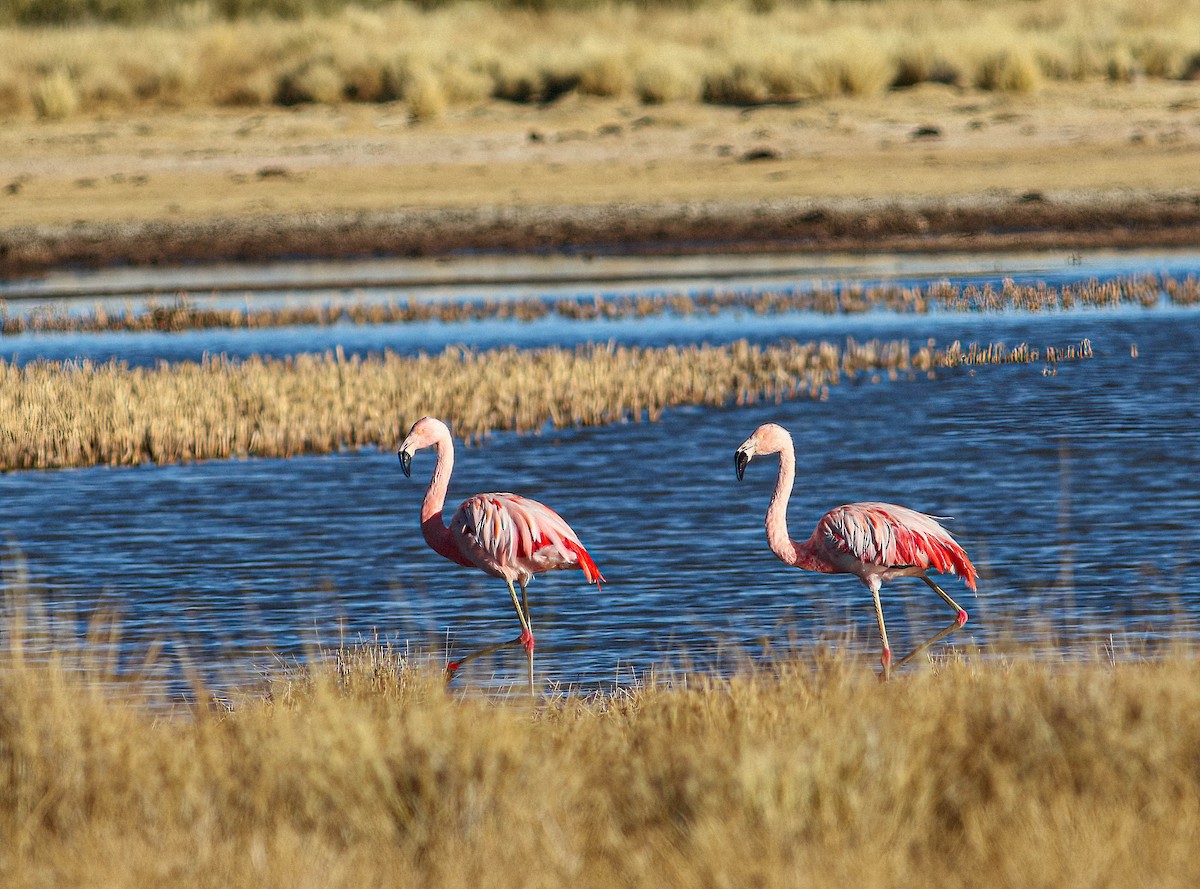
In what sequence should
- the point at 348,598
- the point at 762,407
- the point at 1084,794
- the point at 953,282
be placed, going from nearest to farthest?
the point at 1084,794 < the point at 348,598 < the point at 762,407 < the point at 953,282

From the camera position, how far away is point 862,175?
1359 inches

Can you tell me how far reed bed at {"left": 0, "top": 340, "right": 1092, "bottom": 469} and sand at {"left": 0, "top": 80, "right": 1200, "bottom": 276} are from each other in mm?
11898

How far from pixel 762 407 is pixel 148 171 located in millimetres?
21777

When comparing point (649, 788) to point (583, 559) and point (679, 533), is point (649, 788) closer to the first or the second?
point (583, 559)

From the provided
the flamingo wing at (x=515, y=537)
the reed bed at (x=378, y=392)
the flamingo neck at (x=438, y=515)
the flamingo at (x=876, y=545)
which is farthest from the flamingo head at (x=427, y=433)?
the reed bed at (x=378, y=392)

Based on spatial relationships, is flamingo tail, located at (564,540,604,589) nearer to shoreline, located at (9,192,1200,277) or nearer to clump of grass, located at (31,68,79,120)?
shoreline, located at (9,192,1200,277)

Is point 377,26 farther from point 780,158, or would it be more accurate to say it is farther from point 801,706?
point 801,706

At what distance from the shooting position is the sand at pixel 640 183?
33.0m

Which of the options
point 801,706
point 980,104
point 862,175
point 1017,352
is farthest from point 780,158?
point 801,706

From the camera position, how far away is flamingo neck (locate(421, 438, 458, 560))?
9.81 metres

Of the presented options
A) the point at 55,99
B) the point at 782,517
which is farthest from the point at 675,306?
the point at 55,99

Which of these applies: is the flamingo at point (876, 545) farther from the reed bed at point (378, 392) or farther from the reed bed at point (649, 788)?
the reed bed at point (378, 392)

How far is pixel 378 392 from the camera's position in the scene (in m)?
18.5

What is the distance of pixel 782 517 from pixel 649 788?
3.20m
